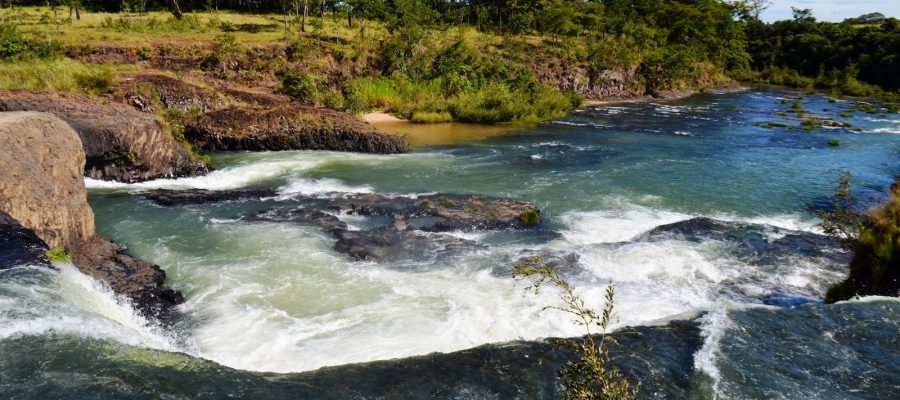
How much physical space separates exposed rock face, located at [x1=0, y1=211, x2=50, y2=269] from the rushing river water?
0.46 meters

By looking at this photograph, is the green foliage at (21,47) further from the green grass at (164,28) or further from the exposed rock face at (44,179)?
the exposed rock face at (44,179)

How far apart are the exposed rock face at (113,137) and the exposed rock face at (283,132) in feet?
14.8

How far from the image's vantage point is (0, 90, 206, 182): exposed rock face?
18.1m

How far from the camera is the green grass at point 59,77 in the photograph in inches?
930

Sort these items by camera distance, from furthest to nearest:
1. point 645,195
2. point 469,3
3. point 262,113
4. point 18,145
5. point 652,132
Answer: point 469,3, point 652,132, point 262,113, point 645,195, point 18,145

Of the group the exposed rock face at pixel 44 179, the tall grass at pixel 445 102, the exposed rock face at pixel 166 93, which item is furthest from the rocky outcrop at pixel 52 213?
the tall grass at pixel 445 102

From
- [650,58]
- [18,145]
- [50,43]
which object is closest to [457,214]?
[18,145]

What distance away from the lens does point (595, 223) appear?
16328 mm

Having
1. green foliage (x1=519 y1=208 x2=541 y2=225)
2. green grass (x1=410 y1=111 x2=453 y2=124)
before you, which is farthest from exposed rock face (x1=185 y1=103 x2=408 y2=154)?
green foliage (x1=519 y1=208 x2=541 y2=225)

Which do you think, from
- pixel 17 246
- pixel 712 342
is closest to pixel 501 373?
pixel 712 342

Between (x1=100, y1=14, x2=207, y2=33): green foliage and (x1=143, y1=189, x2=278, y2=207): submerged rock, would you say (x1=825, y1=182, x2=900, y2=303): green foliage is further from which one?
(x1=100, y1=14, x2=207, y2=33): green foliage

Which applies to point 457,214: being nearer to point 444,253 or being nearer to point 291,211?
point 444,253

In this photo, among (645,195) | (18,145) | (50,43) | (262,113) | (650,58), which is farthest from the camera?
(650,58)

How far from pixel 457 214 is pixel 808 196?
13.2 m
